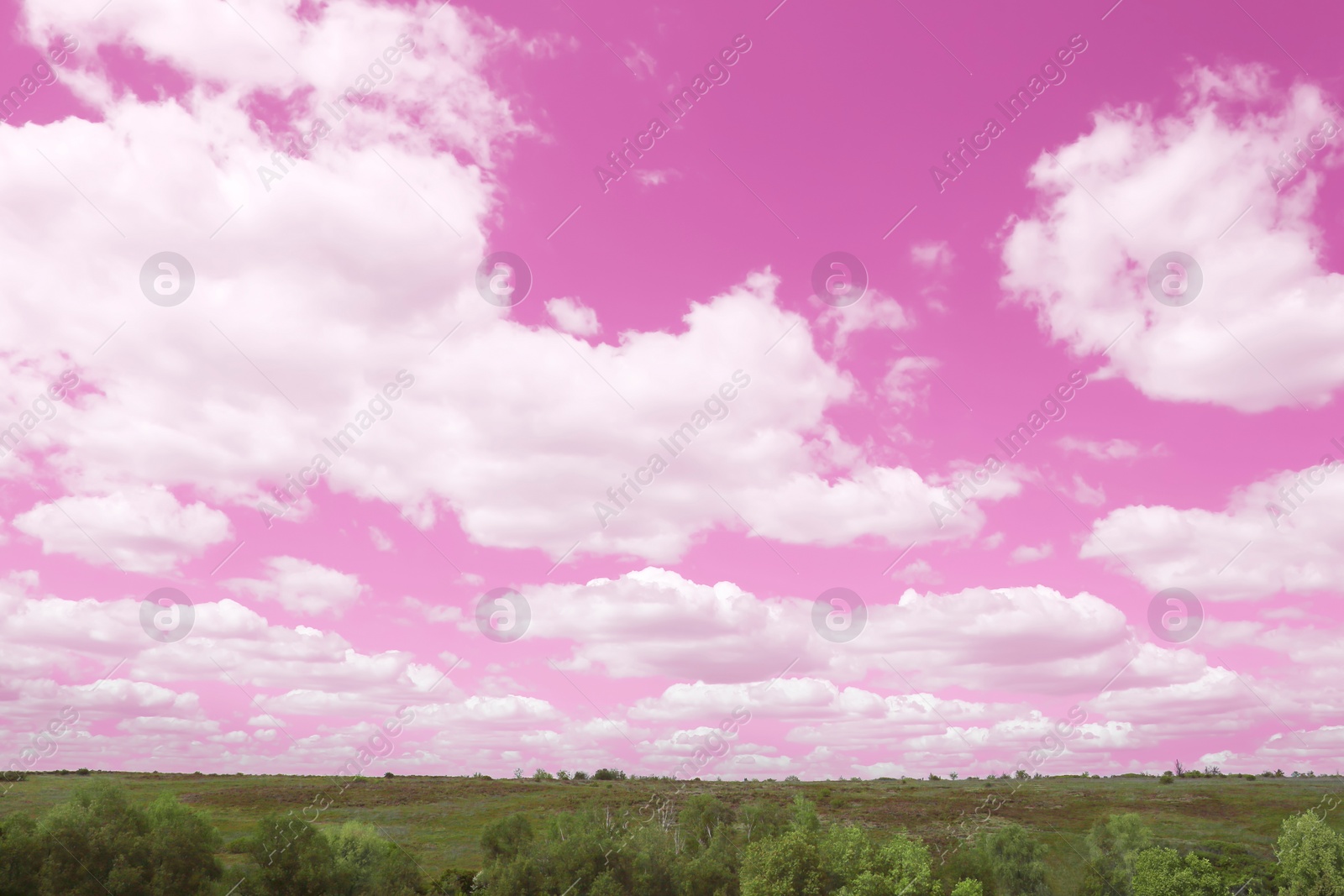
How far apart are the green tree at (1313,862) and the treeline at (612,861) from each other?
0.73ft

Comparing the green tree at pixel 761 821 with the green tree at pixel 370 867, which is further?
the green tree at pixel 761 821

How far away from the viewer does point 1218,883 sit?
11838cm

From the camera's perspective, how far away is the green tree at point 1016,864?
131500 mm

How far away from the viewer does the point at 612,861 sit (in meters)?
121

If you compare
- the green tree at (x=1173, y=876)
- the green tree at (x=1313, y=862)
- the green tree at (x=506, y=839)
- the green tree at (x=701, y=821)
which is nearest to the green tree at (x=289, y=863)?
the green tree at (x=506, y=839)

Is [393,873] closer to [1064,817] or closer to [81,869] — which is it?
[81,869]

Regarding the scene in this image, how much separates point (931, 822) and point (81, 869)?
158838 millimetres

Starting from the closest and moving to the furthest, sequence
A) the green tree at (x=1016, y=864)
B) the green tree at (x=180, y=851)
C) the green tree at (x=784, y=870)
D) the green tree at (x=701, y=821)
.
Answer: the green tree at (x=180, y=851), the green tree at (x=784, y=870), the green tree at (x=1016, y=864), the green tree at (x=701, y=821)

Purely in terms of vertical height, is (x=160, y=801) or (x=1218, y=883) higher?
(x=160, y=801)

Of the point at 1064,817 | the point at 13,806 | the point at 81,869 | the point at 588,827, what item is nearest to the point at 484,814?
the point at 588,827

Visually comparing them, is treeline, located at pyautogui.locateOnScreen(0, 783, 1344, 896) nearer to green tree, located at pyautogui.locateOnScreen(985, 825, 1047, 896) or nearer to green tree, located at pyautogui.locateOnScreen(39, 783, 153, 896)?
green tree, located at pyautogui.locateOnScreen(39, 783, 153, 896)

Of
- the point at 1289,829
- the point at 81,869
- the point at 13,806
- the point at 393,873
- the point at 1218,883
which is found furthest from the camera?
the point at 13,806

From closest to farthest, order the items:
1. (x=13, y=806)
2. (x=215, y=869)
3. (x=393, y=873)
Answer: (x=215, y=869)
(x=393, y=873)
(x=13, y=806)

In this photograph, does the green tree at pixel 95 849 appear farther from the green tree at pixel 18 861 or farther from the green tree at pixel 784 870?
the green tree at pixel 784 870
